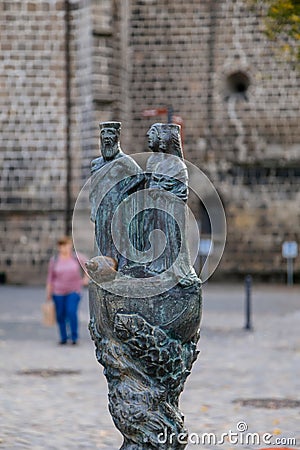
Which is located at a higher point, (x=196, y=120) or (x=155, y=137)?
(x=155, y=137)

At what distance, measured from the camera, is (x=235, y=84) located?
93.7 feet

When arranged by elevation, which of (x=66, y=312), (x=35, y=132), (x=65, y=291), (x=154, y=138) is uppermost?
(x=154, y=138)

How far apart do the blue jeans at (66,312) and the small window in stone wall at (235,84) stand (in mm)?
14314

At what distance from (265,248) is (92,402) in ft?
61.4

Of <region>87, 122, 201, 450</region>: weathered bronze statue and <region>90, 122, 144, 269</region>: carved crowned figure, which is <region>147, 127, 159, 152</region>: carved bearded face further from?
<region>90, 122, 144, 269</region>: carved crowned figure

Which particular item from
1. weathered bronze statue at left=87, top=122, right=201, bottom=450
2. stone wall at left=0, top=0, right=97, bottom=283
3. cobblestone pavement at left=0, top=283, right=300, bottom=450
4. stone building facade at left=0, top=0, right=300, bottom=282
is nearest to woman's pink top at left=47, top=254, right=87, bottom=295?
cobblestone pavement at left=0, top=283, right=300, bottom=450

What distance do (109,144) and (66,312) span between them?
835 centimetres

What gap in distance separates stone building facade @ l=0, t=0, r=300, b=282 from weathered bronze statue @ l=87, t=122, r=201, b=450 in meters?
20.5

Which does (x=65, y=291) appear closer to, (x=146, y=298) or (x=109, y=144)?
(x=109, y=144)

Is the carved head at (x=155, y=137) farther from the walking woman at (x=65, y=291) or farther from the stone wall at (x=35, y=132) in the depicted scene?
the stone wall at (x=35, y=132)

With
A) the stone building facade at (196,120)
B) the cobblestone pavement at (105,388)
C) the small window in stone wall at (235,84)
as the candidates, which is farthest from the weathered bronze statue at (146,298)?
the small window in stone wall at (235,84)

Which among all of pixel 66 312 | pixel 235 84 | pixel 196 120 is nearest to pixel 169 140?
pixel 66 312

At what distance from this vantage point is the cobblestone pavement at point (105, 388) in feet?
28.2

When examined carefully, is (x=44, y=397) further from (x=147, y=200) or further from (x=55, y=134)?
(x=55, y=134)
